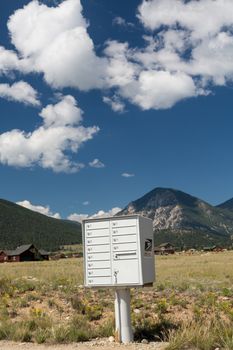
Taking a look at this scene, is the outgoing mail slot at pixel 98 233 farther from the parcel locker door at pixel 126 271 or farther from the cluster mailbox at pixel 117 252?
the parcel locker door at pixel 126 271

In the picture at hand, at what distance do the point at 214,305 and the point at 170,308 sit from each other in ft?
4.02

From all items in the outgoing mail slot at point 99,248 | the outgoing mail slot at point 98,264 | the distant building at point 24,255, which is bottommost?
the outgoing mail slot at point 98,264

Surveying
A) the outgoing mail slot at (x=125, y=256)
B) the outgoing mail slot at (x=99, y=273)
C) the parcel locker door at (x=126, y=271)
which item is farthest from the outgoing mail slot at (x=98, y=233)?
the outgoing mail slot at (x=99, y=273)

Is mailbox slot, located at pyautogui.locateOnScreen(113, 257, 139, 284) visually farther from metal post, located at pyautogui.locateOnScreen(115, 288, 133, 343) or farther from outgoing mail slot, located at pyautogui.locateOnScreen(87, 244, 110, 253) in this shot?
metal post, located at pyautogui.locateOnScreen(115, 288, 133, 343)

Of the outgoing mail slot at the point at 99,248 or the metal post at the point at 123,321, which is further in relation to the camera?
the outgoing mail slot at the point at 99,248

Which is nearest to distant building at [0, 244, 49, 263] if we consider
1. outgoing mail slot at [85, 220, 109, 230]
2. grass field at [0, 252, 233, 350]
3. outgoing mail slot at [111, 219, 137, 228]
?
grass field at [0, 252, 233, 350]

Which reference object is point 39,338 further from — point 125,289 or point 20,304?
point 20,304

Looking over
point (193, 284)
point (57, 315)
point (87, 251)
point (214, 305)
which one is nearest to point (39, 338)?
point (87, 251)

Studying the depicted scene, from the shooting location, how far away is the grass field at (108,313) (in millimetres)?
9891

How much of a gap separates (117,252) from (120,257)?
0.39 ft

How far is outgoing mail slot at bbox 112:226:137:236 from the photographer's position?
10125 millimetres

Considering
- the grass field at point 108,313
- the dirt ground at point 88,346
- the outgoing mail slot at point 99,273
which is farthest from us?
the outgoing mail slot at point 99,273

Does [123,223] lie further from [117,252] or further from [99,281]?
[99,281]

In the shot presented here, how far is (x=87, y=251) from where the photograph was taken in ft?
→ 34.3
